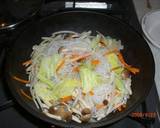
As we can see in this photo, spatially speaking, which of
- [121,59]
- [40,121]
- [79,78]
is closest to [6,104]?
[40,121]

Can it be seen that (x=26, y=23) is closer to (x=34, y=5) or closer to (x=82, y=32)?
(x=34, y=5)

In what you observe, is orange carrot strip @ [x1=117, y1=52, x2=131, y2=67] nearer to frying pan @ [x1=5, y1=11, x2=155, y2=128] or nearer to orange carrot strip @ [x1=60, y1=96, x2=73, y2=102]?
frying pan @ [x1=5, y1=11, x2=155, y2=128]

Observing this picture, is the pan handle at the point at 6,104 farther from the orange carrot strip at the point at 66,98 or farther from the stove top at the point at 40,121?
the orange carrot strip at the point at 66,98

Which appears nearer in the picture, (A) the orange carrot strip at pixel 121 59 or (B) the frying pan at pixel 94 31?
(B) the frying pan at pixel 94 31

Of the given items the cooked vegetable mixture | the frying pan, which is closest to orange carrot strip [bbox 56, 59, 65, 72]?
the cooked vegetable mixture

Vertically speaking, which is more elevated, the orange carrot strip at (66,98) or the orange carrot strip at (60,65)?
the orange carrot strip at (60,65)

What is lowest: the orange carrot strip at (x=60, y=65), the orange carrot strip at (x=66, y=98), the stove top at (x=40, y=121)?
the stove top at (x=40, y=121)

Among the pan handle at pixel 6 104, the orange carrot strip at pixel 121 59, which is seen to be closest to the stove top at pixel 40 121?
the pan handle at pixel 6 104

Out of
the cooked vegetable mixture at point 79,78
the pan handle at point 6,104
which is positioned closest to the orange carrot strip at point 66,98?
the cooked vegetable mixture at point 79,78
